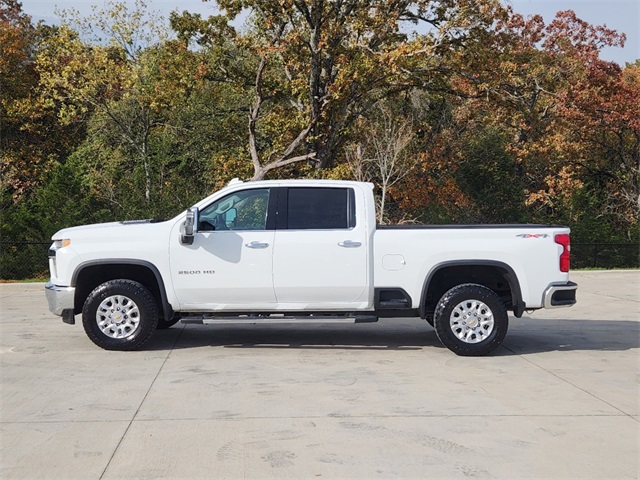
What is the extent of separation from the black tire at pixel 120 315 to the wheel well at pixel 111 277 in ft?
0.72

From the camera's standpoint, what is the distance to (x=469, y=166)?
1145 inches

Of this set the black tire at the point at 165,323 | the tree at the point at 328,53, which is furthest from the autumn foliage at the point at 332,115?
the black tire at the point at 165,323

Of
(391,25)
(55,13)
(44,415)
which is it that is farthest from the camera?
(55,13)

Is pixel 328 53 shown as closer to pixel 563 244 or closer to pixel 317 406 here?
pixel 563 244

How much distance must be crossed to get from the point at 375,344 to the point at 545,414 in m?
3.84

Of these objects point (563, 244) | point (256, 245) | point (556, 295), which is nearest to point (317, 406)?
point (256, 245)

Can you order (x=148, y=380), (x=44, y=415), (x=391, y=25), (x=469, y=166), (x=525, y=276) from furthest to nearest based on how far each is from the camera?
(x=469, y=166) < (x=391, y=25) < (x=525, y=276) < (x=148, y=380) < (x=44, y=415)

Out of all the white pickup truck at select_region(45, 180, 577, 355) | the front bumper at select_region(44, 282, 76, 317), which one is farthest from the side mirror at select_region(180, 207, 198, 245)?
the front bumper at select_region(44, 282, 76, 317)

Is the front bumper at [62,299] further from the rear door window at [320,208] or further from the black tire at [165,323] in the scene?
the rear door window at [320,208]

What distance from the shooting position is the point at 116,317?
386 inches

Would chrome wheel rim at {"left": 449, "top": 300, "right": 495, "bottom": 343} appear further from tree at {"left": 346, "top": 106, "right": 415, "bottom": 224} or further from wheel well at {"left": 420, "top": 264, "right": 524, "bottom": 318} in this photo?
tree at {"left": 346, "top": 106, "right": 415, "bottom": 224}

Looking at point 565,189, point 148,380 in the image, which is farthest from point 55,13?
point 148,380

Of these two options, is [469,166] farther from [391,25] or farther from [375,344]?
[375,344]

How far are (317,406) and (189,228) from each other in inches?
127
